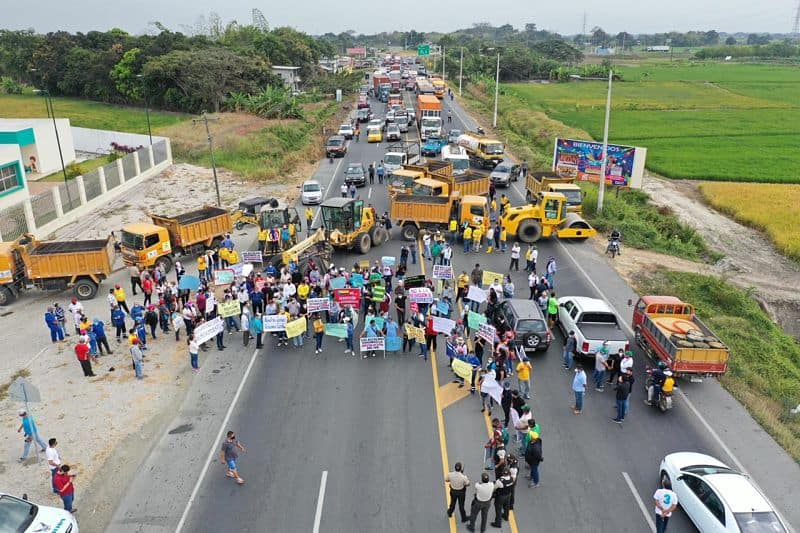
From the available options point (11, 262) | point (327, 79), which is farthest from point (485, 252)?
point (327, 79)

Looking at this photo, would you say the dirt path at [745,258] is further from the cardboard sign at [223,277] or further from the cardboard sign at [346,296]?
the cardboard sign at [223,277]

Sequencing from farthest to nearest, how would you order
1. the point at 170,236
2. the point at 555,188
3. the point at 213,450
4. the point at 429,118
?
the point at 429,118 < the point at 555,188 < the point at 170,236 < the point at 213,450

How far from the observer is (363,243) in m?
27.9

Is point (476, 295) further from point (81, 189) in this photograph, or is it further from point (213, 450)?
point (81, 189)

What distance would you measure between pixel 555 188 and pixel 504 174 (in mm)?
9051

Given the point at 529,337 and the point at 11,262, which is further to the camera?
the point at 11,262

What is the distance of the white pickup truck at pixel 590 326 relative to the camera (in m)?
18.1

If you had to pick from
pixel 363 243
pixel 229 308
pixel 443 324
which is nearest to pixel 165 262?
pixel 229 308

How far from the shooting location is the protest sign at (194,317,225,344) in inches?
731

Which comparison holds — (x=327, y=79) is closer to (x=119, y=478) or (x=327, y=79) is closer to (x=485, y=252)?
(x=485, y=252)

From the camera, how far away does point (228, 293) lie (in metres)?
20.9

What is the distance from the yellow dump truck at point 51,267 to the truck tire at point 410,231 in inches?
528

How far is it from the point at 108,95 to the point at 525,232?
2826 inches

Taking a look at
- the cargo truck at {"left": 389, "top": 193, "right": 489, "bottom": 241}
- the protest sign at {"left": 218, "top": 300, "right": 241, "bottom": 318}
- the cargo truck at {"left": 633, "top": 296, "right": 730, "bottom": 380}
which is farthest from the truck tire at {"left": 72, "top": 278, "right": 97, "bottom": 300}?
the cargo truck at {"left": 633, "top": 296, "right": 730, "bottom": 380}
